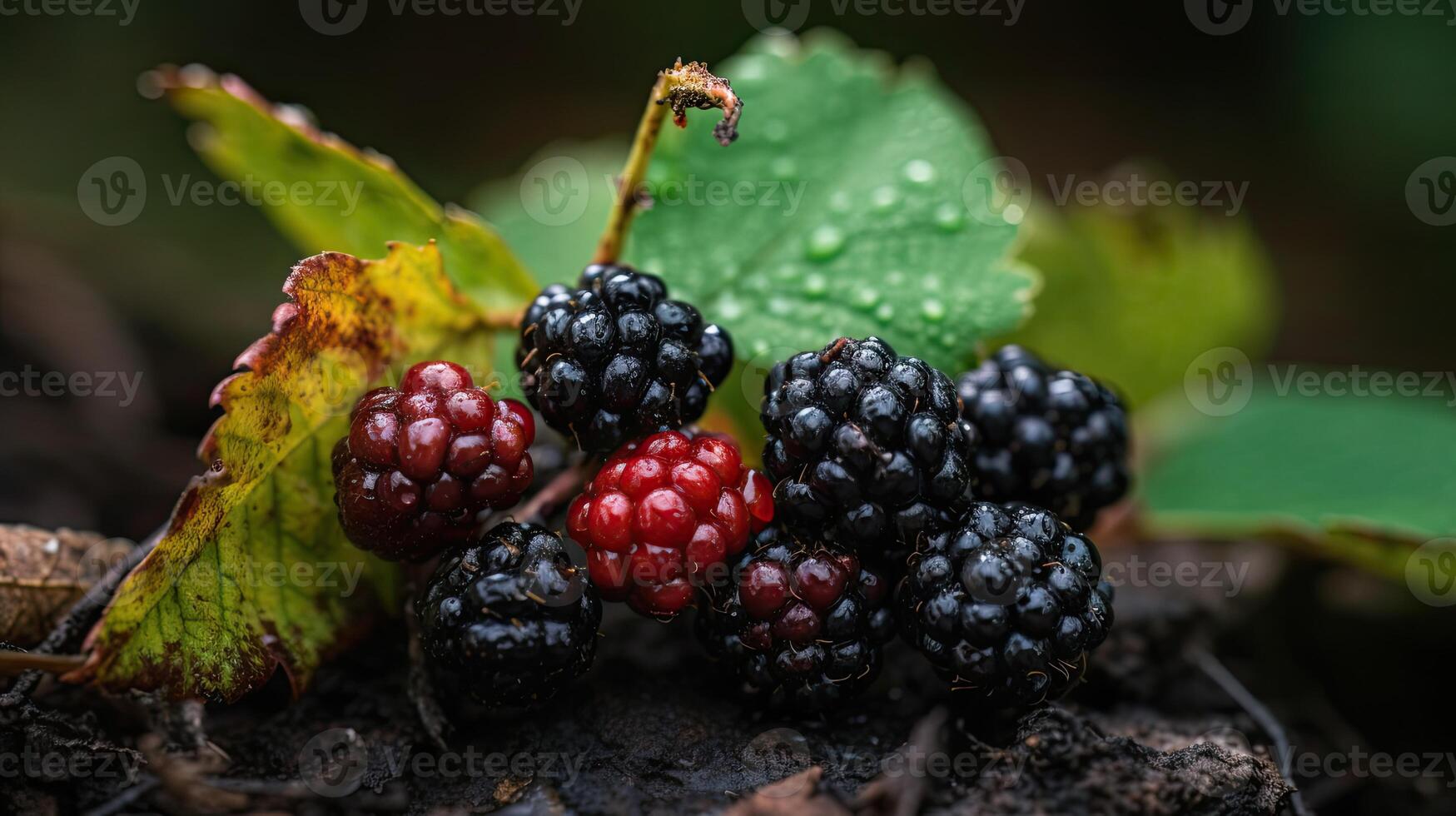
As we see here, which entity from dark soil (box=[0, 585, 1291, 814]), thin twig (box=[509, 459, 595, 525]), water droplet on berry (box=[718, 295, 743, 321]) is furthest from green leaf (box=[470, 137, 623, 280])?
dark soil (box=[0, 585, 1291, 814])

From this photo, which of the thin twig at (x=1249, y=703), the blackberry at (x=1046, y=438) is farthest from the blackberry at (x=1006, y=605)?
the thin twig at (x=1249, y=703)

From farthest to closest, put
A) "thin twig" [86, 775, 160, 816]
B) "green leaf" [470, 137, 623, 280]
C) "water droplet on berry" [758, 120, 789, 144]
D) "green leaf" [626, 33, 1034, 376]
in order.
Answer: "green leaf" [470, 137, 623, 280], "water droplet on berry" [758, 120, 789, 144], "green leaf" [626, 33, 1034, 376], "thin twig" [86, 775, 160, 816]

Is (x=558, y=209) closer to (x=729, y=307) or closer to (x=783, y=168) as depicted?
(x=783, y=168)

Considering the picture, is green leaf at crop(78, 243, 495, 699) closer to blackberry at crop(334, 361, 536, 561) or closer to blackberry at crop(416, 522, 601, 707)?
blackberry at crop(334, 361, 536, 561)

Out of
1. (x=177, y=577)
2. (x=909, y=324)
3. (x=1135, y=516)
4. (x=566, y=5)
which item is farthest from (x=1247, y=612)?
(x=566, y=5)

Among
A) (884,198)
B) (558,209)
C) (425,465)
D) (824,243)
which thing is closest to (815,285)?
(824,243)
